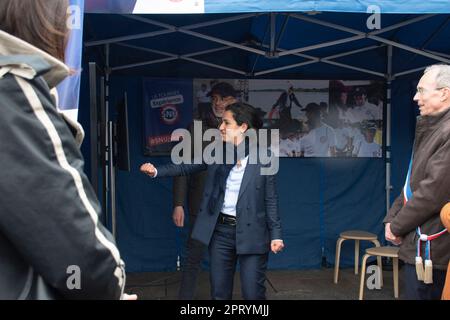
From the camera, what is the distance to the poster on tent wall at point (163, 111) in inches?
194

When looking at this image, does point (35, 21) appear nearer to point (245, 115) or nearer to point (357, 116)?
point (245, 115)

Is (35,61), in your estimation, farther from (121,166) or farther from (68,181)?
(121,166)

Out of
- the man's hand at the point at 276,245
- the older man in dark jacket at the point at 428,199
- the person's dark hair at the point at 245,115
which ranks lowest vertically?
the man's hand at the point at 276,245

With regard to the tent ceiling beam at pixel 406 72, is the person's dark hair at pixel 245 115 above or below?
below

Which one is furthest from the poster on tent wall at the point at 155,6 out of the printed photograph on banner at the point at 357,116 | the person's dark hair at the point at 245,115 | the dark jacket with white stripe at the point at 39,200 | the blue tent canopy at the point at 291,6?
the printed photograph on banner at the point at 357,116

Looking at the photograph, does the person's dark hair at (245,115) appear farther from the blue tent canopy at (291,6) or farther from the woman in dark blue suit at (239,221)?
the blue tent canopy at (291,6)

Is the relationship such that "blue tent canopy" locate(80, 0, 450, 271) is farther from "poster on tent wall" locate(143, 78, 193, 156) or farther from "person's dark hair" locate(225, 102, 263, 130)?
"person's dark hair" locate(225, 102, 263, 130)

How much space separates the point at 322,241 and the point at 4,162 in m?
4.84

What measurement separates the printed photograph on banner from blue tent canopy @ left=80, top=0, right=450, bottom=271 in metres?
0.10

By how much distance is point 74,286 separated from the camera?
91 centimetres

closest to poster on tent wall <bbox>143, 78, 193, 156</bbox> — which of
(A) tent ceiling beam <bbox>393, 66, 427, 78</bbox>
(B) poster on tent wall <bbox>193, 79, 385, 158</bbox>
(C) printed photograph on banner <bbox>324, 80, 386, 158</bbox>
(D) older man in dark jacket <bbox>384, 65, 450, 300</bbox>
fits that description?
(B) poster on tent wall <bbox>193, 79, 385, 158</bbox>

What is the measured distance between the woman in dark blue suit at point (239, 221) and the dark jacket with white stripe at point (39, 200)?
2.13 m
